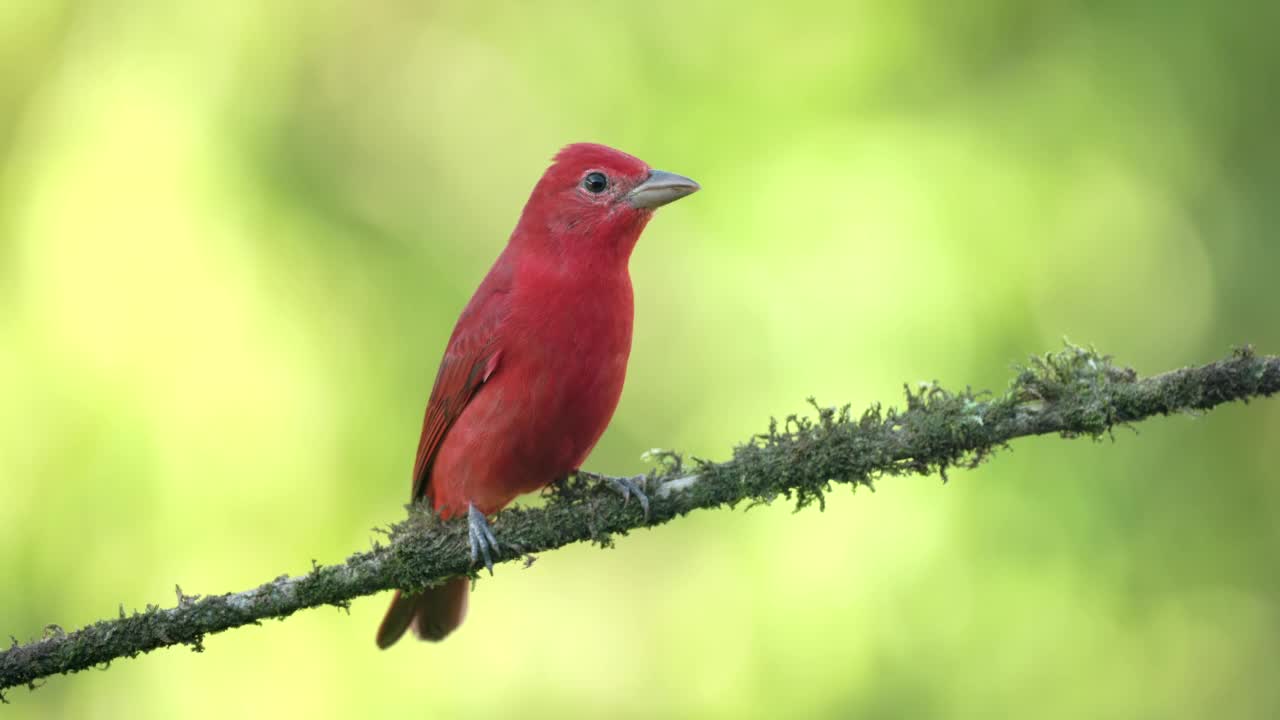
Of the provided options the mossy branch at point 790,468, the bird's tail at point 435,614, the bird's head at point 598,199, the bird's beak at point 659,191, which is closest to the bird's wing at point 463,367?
the bird's head at point 598,199

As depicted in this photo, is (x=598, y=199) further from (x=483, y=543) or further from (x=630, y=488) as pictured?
(x=483, y=543)

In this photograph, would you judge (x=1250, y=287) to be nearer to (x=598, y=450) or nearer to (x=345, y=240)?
(x=598, y=450)

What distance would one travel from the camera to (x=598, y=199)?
4.39 meters

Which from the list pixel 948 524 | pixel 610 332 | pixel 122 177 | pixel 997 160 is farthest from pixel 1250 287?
pixel 122 177

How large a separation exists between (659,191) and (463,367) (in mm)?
905

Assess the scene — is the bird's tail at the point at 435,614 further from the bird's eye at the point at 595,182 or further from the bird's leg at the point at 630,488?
the bird's eye at the point at 595,182

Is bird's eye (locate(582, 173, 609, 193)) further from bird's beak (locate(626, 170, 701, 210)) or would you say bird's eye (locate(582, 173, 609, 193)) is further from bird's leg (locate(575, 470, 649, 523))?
bird's leg (locate(575, 470, 649, 523))

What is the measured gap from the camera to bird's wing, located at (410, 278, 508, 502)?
418cm

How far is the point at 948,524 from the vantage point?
220 inches

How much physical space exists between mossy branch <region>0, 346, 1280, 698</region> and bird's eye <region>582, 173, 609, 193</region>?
3.87ft

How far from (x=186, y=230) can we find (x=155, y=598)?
187 cm

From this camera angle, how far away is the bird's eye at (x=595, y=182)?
14.5 ft

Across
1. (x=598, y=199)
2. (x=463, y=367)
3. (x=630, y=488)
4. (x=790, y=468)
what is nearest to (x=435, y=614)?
(x=463, y=367)

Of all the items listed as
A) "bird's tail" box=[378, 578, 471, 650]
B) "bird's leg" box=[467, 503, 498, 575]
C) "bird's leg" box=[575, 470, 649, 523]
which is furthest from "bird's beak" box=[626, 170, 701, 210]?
"bird's tail" box=[378, 578, 471, 650]
